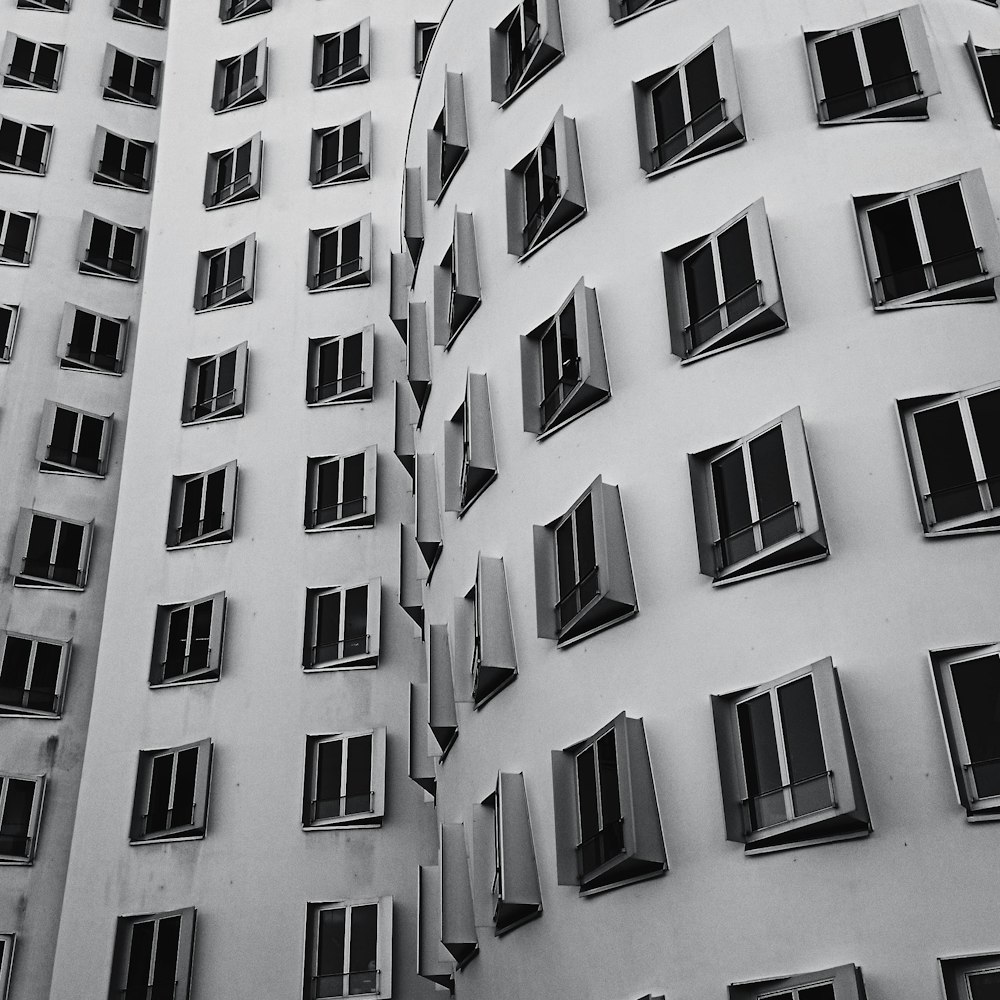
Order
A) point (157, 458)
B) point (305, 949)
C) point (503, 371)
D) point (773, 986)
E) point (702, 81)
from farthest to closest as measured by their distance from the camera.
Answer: point (157, 458) → point (305, 949) → point (503, 371) → point (702, 81) → point (773, 986)

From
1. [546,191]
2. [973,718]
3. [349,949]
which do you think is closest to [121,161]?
[546,191]

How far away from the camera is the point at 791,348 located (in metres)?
14.6

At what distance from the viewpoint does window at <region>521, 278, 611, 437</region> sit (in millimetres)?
16000

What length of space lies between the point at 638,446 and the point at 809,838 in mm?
5235

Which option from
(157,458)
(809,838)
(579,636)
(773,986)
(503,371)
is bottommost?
(773,986)

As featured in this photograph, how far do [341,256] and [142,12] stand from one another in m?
13.0

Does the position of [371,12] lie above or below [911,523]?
above

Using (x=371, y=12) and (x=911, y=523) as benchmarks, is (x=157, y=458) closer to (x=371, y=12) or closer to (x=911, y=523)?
(x=371, y=12)

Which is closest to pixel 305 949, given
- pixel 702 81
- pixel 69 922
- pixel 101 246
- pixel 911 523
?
pixel 69 922

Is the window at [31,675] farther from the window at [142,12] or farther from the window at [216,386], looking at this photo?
A: the window at [142,12]

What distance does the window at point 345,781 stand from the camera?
21438 millimetres

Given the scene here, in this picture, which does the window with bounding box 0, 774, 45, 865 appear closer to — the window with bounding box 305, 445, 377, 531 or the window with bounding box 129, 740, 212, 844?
the window with bounding box 129, 740, 212, 844

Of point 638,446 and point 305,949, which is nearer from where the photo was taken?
point 638,446

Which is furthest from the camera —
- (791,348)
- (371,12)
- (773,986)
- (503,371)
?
(371,12)
